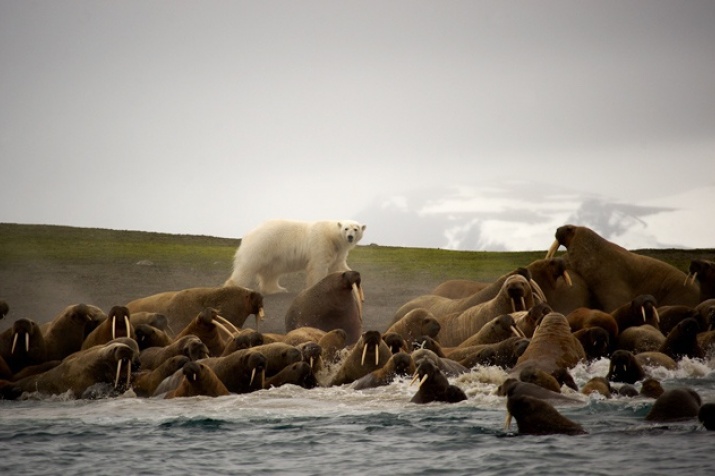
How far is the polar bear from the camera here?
25500mm

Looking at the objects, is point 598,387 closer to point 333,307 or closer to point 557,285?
point 557,285

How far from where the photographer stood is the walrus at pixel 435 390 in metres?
13.0

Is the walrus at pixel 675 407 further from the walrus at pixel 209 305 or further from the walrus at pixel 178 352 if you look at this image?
the walrus at pixel 209 305

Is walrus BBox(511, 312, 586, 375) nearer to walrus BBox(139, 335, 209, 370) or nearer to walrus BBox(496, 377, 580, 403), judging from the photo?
walrus BBox(496, 377, 580, 403)

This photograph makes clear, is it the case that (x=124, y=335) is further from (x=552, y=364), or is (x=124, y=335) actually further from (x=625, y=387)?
(x=625, y=387)

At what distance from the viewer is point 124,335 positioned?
1648 centimetres

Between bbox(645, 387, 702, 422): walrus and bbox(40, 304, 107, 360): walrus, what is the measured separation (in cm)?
877

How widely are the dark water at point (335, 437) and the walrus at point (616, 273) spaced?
6190mm

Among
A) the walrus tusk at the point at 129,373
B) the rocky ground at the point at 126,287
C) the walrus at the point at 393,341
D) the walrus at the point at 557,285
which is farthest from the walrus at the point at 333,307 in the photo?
the walrus tusk at the point at 129,373

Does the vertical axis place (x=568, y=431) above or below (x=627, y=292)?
below

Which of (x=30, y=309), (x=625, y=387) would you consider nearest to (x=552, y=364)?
(x=625, y=387)

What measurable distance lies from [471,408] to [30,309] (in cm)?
1364

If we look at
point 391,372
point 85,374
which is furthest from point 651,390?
point 85,374

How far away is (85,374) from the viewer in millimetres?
14750
